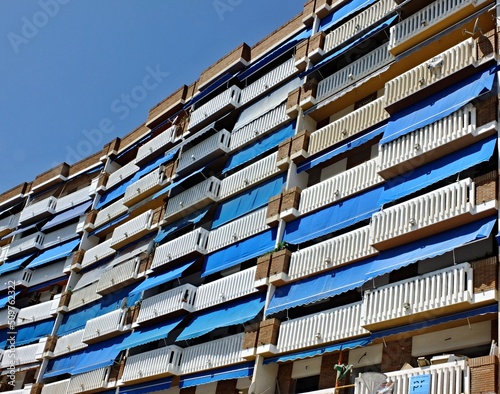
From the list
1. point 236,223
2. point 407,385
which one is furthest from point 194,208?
point 407,385

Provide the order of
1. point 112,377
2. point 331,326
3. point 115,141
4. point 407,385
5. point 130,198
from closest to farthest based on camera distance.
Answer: point 407,385 → point 331,326 → point 112,377 → point 130,198 → point 115,141

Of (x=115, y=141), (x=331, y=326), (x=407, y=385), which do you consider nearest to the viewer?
(x=407, y=385)

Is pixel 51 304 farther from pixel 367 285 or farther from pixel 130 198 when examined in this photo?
pixel 367 285

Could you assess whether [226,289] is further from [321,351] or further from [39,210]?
[39,210]

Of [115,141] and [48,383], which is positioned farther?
[115,141]

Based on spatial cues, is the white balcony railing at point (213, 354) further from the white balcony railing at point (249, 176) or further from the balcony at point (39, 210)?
the balcony at point (39, 210)

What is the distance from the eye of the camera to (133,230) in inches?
1358

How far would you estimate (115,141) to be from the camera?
42969mm

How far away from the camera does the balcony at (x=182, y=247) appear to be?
2845 centimetres

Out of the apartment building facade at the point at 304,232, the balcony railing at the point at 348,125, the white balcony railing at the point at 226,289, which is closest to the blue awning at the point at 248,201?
the apartment building facade at the point at 304,232

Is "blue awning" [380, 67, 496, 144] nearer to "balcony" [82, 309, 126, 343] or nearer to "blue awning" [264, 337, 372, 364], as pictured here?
"blue awning" [264, 337, 372, 364]

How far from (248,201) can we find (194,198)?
3.55 meters

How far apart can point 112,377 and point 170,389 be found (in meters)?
4.55

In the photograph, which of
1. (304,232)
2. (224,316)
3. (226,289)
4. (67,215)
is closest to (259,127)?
(304,232)
